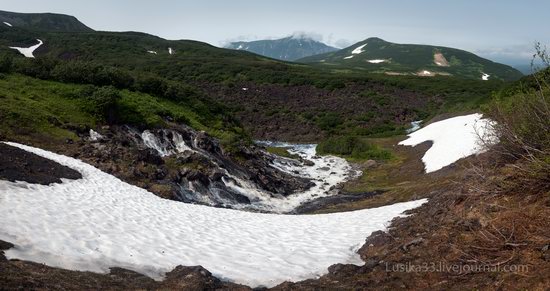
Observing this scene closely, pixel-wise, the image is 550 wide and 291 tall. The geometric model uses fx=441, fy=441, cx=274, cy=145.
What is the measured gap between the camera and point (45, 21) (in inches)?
5940

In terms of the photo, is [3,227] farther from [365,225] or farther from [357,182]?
[357,182]

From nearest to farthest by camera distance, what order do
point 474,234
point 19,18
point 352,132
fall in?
point 474,234 → point 352,132 → point 19,18

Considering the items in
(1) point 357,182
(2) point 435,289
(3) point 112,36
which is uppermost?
(3) point 112,36

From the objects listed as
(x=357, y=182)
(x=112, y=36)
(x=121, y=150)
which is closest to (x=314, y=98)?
(x=357, y=182)

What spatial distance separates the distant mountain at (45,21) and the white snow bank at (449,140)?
452 feet

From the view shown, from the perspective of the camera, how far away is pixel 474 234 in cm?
861

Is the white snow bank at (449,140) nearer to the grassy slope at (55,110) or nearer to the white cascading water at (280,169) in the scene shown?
the white cascading water at (280,169)

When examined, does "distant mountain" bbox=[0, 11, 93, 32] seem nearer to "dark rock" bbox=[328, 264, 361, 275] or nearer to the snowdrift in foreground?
the snowdrift in foreground

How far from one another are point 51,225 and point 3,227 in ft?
3.62

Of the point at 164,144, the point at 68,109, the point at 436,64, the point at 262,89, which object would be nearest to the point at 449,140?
the point at 164,144

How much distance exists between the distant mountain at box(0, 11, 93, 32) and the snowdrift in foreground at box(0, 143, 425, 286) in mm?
147908

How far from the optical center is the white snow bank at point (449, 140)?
25.5m

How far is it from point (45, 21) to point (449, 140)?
157043mm

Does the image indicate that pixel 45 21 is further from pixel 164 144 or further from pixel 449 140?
pixel 449 140
